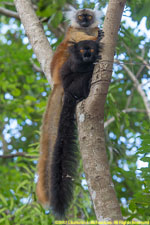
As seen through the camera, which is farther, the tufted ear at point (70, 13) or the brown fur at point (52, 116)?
the tufted ear at point (70, 13)

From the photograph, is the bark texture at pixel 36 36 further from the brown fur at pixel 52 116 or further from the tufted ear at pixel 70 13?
the tufted ear at pixel 70 13

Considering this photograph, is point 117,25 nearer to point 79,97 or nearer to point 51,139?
point 79,97

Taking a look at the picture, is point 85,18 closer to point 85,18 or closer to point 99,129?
point 85,18

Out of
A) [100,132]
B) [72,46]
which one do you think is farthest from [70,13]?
[100,132]

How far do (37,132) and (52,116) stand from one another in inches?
66.0

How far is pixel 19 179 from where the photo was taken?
6.81 meters

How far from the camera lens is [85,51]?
171 inches

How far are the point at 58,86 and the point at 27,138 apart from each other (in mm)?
3656

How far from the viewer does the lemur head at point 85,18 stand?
5199 millimetres

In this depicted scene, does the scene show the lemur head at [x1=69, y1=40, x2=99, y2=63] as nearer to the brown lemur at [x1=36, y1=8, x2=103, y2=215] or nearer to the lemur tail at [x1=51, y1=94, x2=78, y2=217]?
the brown lemur at [x1=36, y1=8, x2=103, y2=215]

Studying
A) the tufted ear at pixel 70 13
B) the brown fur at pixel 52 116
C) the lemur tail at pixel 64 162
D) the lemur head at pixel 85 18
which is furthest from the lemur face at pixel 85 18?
the lemur tail at pixel 64 162

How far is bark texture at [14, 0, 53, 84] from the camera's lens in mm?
4262

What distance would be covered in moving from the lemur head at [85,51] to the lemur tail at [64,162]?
2.03 ft

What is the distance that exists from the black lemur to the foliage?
0.47 metres
